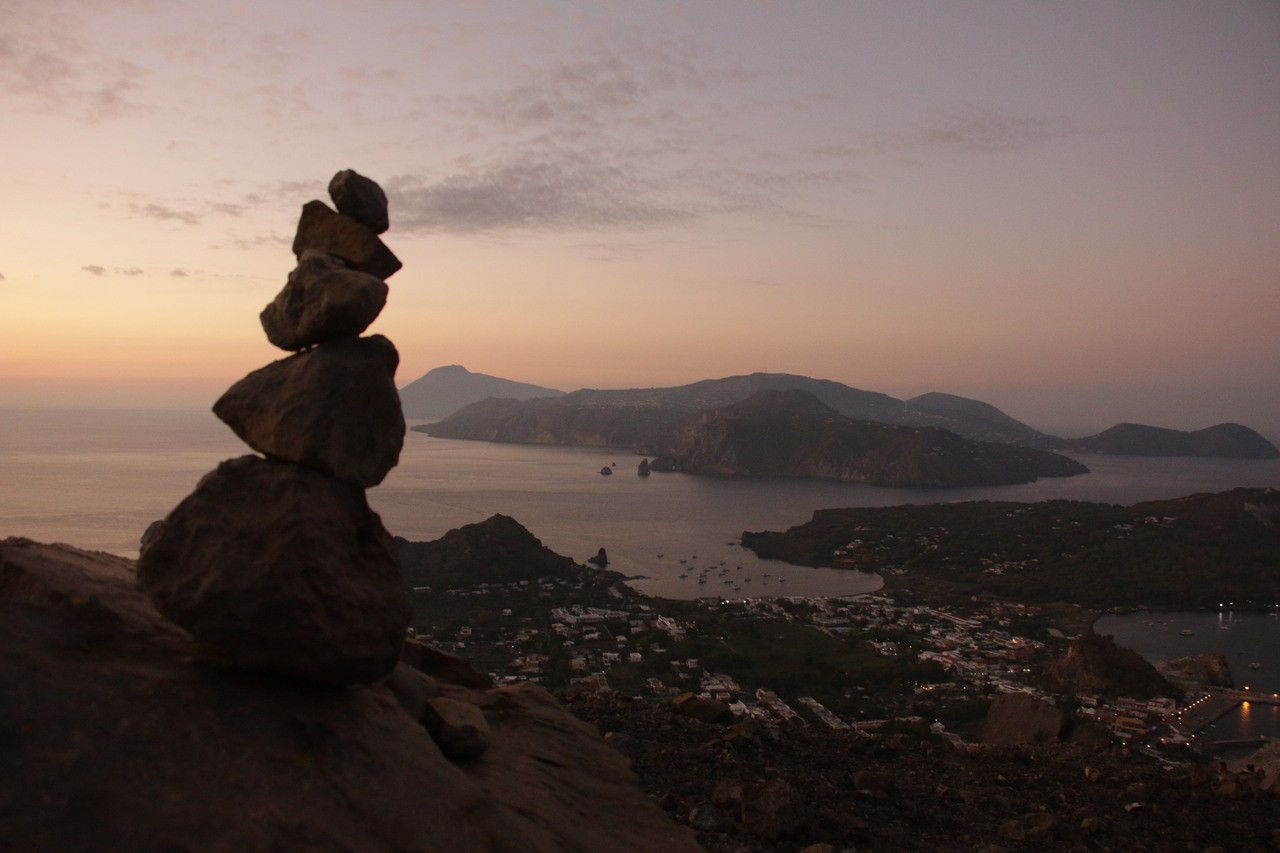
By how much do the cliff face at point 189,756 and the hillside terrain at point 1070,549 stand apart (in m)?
59.1

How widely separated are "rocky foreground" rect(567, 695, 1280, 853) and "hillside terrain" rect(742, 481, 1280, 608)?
166 ft

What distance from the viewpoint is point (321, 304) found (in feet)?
24.1

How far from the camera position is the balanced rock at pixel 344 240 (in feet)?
27.1

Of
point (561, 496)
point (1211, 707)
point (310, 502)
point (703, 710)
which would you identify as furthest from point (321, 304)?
point (561, 496)

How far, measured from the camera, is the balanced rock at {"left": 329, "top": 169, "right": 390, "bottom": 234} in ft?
26.8

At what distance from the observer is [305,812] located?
5.19m

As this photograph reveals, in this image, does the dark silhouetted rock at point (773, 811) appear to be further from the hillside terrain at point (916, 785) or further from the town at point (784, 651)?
the town at point (784, 651)

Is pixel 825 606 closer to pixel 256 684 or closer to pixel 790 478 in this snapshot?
pixel 256 684

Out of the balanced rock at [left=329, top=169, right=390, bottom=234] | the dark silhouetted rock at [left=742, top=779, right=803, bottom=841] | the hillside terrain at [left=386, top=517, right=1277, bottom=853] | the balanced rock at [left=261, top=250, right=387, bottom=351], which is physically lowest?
the hillside terrain at [left=386, top=517, right=1277, bottom=853]

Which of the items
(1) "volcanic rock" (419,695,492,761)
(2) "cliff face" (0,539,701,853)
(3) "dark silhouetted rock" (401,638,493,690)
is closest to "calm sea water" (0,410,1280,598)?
(3) "dark silhouetted rock" (401,638,493,690)

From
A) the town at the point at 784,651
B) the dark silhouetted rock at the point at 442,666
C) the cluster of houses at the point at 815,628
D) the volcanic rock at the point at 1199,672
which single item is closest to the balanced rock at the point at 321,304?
the dark silhouetted rock at the point at 442,666

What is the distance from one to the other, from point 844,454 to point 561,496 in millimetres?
67895

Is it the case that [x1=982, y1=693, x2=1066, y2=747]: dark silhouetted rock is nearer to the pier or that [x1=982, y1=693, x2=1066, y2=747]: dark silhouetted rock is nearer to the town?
the town

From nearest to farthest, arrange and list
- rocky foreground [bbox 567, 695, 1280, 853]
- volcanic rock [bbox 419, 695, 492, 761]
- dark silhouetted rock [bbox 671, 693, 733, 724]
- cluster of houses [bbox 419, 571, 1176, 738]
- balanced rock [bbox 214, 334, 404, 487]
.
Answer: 1. balanced rock [bbox 214, 334, 404, 487]
2. volcanic rock [bbox 419, 695, 492, 761]
3. rocky foreground [bbox 567, 695, 1280, 853]
4. dark silhouetted rock [bbox 671, 693, 733, 724]
5. cluster of houses [bbox 419, 571, 1176, 738]
